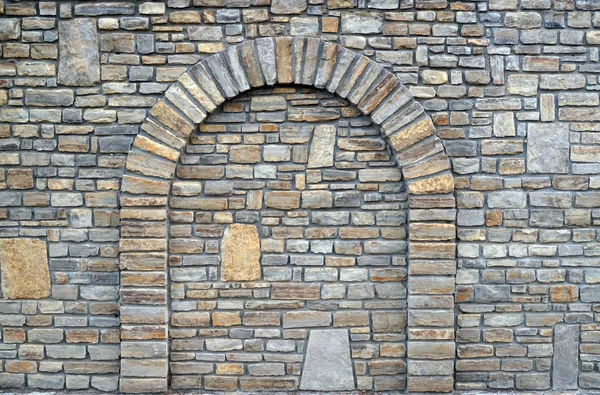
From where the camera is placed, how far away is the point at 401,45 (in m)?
3.81

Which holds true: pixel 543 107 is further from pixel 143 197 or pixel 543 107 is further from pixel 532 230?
pixel 143 197

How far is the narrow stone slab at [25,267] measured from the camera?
3889 millimetres

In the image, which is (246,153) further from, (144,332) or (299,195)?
(144,332)

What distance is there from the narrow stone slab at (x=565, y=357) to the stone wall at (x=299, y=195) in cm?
2

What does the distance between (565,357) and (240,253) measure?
7.96 ft

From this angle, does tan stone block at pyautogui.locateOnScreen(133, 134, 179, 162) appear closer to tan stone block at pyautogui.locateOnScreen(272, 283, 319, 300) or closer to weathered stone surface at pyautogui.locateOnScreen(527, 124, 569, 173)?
tan stone block at pyautogui.locateOnScreen(272, 283, 319, 300)

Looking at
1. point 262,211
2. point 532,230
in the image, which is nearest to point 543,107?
point 532,230

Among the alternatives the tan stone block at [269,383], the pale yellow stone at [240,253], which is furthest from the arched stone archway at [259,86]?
the tan stone block at [269,383]

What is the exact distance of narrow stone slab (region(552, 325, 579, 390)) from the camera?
3932mm

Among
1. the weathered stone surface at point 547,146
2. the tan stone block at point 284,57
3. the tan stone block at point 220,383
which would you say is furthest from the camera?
the tan stone block at point 220,383

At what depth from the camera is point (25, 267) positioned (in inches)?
153

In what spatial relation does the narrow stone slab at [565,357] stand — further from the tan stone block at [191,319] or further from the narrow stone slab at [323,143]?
the tan stone block at [191,319]

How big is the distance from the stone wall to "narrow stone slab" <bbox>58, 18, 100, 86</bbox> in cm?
1

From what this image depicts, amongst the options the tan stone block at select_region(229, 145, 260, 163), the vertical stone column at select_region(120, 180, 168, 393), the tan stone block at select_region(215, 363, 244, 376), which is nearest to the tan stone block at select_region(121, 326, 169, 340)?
the vertical stone column at select_region(120, 180, 168, 393)
